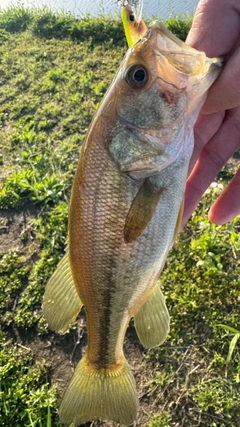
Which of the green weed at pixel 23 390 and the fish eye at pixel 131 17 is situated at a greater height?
the fish eye at pixel 131 17

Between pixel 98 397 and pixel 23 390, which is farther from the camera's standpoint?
pixel 23 390

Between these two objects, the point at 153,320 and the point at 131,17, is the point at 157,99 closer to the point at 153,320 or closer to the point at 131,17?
the point at 131,17

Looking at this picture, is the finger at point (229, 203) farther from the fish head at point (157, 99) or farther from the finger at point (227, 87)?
the fish head at point (157, 99)

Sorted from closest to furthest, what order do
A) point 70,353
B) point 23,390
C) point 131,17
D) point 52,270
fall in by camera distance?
1. point 131,17
2. point 23,390
3. point 70,353
4. point 52,270

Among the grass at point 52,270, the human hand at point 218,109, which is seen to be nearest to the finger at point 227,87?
the human hand at point 218,109

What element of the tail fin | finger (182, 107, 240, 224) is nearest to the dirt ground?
the tail fin

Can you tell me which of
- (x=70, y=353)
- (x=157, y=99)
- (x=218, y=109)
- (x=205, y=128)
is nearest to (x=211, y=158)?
(x=205, y=128)

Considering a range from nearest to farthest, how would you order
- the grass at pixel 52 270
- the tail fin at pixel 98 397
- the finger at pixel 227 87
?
1. the finger at pixel 227 87
2. the tail fin at pixel 98 397
3. the grass at pixel 52 270

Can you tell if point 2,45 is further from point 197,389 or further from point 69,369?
point 197,389
